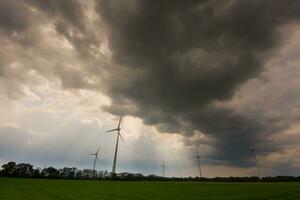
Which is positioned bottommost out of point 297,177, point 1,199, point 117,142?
point 1,199

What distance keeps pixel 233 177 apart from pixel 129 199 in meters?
149

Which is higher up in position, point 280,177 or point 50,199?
point 280,177

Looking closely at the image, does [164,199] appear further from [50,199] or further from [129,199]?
[50,199]

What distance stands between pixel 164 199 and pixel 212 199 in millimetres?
7371

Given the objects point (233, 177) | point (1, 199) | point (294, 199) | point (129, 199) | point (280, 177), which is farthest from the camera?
point (233, 177)

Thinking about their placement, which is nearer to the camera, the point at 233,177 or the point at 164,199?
the point at 164,199

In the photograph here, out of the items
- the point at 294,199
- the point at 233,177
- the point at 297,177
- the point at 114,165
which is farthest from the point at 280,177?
the point at 294,199

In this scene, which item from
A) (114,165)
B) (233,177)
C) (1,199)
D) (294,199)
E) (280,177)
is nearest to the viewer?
(294,199)

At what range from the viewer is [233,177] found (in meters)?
175

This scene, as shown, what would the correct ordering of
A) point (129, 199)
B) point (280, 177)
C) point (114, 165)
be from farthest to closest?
point (280, 177), point (114, 165), point (129, 199)

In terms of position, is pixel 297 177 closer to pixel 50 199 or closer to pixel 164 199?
pixel 164 199

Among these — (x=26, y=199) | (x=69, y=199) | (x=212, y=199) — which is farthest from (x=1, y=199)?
(x=212, y=199)

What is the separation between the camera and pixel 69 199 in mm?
41031

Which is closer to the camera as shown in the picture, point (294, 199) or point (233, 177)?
point (294, 199)
